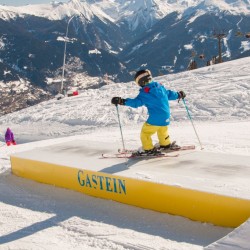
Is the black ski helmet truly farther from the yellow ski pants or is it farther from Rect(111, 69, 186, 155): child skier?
the yellow ski pants

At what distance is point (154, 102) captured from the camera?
6.50 metres

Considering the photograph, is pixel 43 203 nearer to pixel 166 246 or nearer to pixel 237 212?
pixel 166 246

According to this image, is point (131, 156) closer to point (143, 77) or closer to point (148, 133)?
point (148, 133)

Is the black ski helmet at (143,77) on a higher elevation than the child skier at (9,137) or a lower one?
higher

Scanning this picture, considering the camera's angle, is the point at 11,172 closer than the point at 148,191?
No

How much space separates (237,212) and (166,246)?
0.80 metres

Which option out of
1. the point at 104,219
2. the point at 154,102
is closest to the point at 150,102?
the point at 154,102

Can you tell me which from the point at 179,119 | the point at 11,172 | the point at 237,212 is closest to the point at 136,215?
the point at 237,212

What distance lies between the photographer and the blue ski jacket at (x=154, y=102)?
Result: 6469 millimetres

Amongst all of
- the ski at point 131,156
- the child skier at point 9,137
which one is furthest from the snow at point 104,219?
the child skier at point 9,137

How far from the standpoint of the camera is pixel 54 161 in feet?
21.8

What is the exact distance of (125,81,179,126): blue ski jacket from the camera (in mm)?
6469

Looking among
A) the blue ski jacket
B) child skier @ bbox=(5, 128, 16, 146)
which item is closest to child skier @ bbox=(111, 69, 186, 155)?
the blue ski jacket

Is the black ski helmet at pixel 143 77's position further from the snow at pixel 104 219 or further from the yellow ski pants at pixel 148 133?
the snow at pixel 104 219
